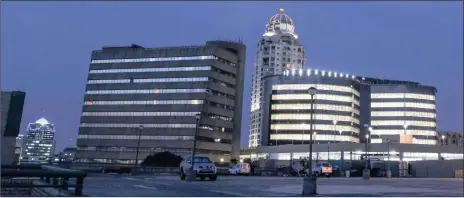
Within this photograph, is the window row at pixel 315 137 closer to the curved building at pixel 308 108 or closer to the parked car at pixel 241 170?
the curved building at pixel 308 108

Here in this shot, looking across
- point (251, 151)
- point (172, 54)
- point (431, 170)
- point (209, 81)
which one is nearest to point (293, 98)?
point (251, 151)

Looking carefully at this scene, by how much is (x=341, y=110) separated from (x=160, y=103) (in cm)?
6752

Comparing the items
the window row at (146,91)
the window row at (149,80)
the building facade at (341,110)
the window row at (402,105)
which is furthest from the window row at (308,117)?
the window row at (149,80)

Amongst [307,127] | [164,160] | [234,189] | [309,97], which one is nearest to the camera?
[234,189]

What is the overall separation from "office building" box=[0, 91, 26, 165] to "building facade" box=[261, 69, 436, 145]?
12447cm

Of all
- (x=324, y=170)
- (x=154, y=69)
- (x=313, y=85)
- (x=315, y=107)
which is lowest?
(x=324, y=170)

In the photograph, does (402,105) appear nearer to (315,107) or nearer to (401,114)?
(401,114)

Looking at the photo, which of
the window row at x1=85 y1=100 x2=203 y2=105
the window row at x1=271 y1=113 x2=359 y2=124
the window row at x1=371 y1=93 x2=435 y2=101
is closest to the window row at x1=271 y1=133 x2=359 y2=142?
the window row at x1=271 y1=113 x2=359 y2=124

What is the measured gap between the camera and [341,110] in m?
157

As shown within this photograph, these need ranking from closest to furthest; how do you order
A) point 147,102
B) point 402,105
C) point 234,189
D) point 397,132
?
point 234,189 < point 147,102 < point 402,105 < point 397,132

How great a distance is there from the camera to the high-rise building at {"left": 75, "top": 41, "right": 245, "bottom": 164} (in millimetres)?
134125

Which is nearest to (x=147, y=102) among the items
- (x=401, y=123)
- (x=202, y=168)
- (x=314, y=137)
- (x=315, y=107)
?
(x=314, y=137)

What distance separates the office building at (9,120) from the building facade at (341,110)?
408ft

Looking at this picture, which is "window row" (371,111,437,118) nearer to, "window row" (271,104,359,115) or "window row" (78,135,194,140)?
"window row" (271,104,359,115)
